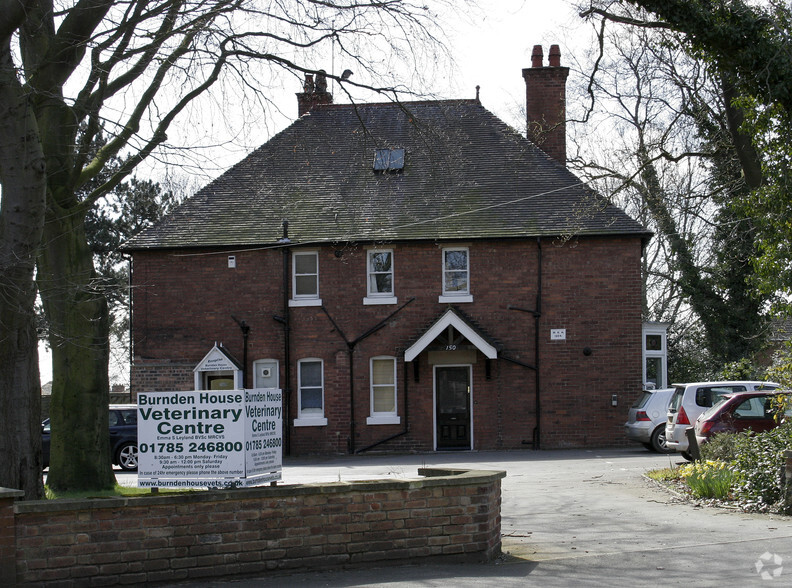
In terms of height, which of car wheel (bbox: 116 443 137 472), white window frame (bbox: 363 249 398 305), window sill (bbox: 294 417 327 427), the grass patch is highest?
white window frame (bbox: 363 249 398 305)

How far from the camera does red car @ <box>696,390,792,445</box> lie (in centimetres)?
1753

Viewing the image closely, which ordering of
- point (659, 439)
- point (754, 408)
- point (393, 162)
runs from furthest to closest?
1. point (393, 162)
2. point (659, 439)
3. point (754, 408)

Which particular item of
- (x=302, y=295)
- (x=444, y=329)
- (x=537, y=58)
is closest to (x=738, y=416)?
(x=444, y=329)

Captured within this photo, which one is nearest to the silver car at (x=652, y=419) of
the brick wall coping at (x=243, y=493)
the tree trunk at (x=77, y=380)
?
the tree trunk at (x=77, y=380)

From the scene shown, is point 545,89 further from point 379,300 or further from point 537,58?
point 379,300

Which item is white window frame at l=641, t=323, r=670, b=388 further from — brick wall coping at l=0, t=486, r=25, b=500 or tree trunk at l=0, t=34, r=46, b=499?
brick wall coping at l=0, t=486, r=25, b=500

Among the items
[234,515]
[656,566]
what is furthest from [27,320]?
[656,566]

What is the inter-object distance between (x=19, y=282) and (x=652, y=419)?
15830 millimetres

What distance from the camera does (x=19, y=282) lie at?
1088 cm

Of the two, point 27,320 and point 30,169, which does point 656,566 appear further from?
point 30,169

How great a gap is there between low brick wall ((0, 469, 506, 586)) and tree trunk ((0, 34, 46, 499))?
10.3ft

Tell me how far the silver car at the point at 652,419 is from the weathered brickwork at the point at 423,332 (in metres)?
2.77

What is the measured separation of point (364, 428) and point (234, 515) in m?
17.9

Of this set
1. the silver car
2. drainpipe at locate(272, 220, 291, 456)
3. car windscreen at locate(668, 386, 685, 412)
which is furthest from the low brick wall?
drainpipe at locate(272, 220, 291, 456)
